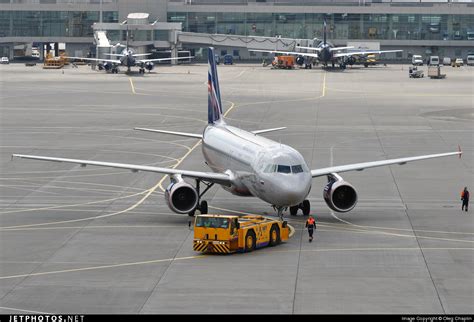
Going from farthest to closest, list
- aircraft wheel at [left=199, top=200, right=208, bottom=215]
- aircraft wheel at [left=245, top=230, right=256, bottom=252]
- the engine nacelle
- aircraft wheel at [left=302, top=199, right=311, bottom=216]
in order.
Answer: aircraft wheel at [left=302, top=199, right=311, bottom=216] < aircraft wheel at [left=199, top=200, right=208, bottom=215] < the engine nacelle < aircraft wheel at [left=245, top=230, right=256, bottom=252]

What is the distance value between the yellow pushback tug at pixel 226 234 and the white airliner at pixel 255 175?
3374 millimetres

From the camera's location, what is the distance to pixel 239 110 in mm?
135875

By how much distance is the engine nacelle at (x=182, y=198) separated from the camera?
61000mm

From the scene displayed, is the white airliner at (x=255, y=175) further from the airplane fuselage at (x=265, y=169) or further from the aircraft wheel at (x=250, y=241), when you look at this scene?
the aircraft wheel at (x=250, y=241)

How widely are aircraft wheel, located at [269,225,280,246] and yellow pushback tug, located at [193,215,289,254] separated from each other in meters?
0.70

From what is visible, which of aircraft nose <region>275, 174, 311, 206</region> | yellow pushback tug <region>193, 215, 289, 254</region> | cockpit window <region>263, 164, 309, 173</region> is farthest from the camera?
cockpit window <region>263, 164, 309, 173</region>

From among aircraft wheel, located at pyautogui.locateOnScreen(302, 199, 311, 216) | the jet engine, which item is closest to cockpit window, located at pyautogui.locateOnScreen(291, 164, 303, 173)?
the jet engine

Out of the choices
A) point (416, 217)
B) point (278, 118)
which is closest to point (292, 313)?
point (416, 217)

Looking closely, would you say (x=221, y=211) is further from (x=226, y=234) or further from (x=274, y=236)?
(x=226, y=234)

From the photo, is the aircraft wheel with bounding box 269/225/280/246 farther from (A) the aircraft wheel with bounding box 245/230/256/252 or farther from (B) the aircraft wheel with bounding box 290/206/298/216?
(B) the aircraft wheel with bounding box 290/206/298/216

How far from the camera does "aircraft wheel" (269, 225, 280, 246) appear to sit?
5522 cm

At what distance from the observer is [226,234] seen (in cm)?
5269

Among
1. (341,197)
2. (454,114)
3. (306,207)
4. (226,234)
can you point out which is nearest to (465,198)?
(341,197)

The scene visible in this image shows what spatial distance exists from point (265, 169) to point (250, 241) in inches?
217
